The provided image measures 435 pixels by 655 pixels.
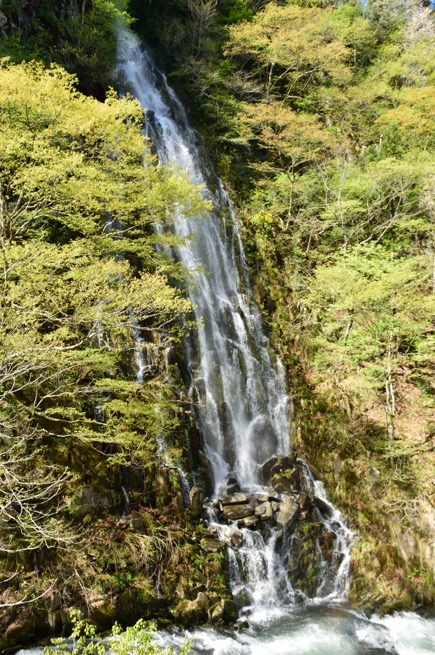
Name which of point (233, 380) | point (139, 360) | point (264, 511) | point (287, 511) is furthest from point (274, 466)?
point (139, 360)

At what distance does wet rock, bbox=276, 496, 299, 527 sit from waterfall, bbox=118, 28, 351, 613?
38 mm

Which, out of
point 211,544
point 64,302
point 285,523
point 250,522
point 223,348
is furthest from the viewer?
point 223,348

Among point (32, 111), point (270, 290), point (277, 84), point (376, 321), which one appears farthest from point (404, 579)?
point (277, 84)

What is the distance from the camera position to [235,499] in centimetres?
1084

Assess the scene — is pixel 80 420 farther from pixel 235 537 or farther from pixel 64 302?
pixel 235 537

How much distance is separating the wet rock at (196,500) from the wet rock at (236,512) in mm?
712

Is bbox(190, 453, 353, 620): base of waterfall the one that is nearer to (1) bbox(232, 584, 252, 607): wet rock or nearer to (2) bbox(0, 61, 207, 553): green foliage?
(1) bbox(232, 584, 252, 607): wet rock

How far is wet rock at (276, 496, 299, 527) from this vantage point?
35.0ft

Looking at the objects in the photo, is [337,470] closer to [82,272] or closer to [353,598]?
[353,598]

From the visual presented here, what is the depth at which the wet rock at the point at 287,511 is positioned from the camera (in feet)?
35.0

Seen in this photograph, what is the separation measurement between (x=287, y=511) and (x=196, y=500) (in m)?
2.60

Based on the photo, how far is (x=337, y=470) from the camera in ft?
42.4

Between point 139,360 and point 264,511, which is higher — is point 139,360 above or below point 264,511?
above

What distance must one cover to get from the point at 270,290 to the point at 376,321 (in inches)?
211
